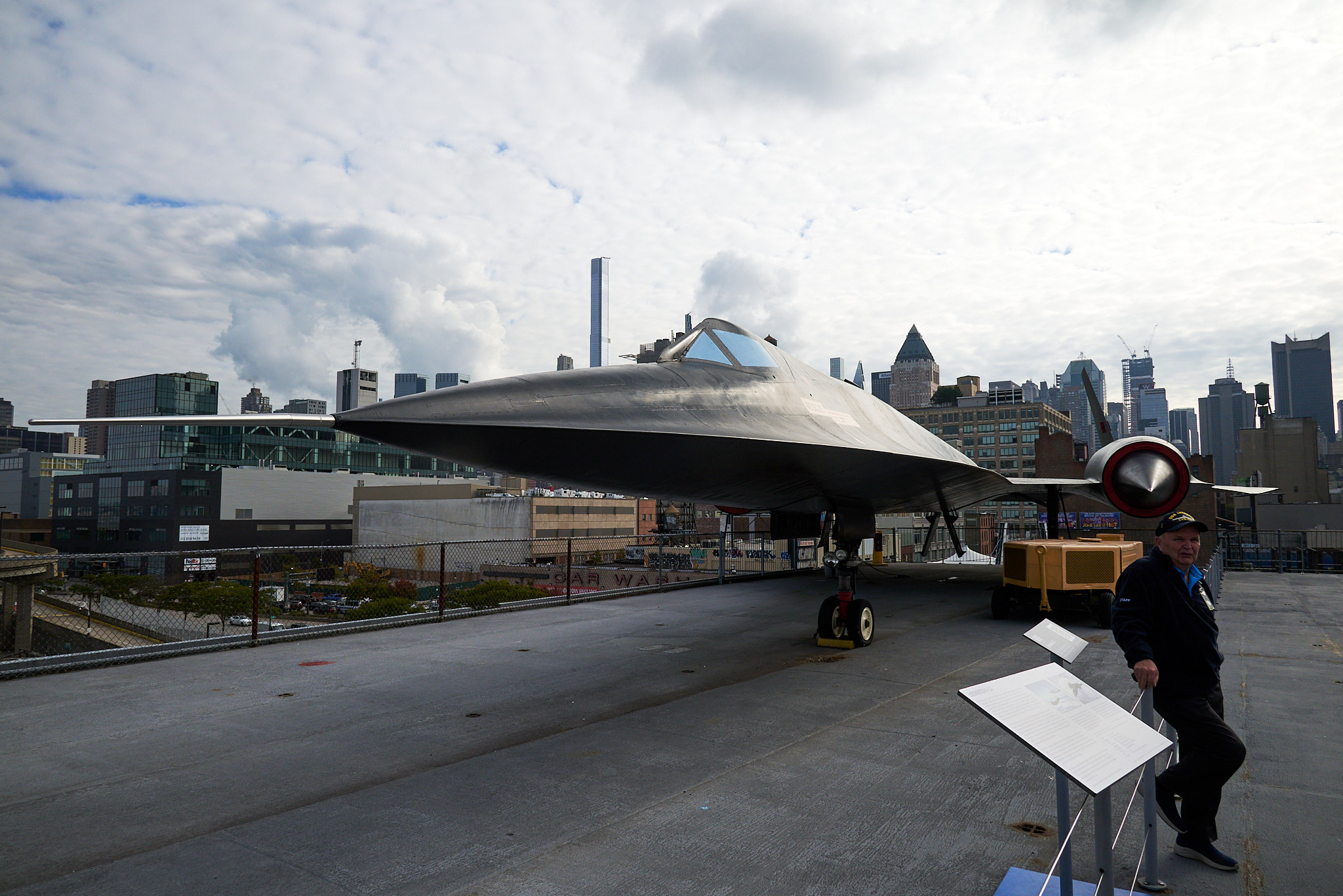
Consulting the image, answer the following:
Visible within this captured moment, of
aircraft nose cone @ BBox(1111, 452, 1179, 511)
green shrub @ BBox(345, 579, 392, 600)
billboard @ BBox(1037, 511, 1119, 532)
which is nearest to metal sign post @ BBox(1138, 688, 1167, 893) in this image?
aircraft nose cone @ BBox(1111, 452, 1179, 511)

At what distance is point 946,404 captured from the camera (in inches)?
5221

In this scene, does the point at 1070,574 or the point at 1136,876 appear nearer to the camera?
the point at 1136,876

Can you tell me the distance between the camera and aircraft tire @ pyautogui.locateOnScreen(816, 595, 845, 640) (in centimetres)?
896

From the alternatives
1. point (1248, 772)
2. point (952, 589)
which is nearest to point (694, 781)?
point (1248, 772)

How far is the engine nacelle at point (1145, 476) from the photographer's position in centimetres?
1105

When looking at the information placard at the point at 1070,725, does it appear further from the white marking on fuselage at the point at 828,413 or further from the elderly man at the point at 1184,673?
the white marking on fuselage at the point at 828,413

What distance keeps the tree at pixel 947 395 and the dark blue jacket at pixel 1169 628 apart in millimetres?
137218

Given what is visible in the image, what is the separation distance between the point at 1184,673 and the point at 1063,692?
129 cm

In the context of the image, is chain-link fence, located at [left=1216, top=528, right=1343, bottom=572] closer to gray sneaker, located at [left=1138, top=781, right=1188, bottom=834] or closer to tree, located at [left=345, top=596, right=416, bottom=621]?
gray sneaker, located at [left=1138, top=781, right=1188, bottom=834]

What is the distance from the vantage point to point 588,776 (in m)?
4.54

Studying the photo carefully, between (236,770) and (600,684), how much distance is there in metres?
3.19

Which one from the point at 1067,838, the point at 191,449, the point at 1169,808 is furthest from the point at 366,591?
the point at 191,449

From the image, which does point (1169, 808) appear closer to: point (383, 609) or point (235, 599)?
point (383, 609)

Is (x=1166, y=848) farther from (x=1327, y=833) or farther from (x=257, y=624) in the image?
(x=257, y=624)
